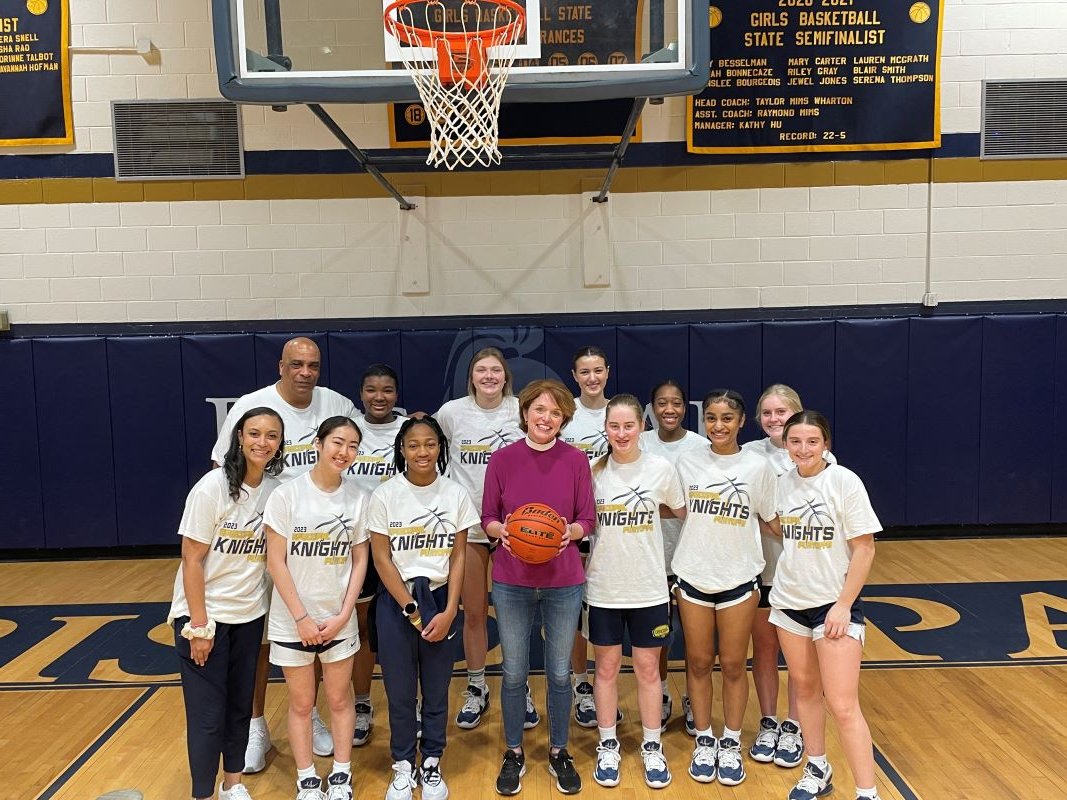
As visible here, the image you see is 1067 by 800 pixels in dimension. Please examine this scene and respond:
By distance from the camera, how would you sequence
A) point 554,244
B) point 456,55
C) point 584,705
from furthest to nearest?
point 554,244, point 456,55, point 584,705

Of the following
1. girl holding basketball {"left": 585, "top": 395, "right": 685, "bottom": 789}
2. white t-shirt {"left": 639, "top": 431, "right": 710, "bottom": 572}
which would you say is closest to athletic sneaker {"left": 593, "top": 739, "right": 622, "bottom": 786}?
girl holding basketball {"left": 585, "top": 395, "right": 685, "bottom": 789}

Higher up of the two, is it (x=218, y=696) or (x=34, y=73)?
(x=34, y=73)

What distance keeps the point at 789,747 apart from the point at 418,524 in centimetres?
193

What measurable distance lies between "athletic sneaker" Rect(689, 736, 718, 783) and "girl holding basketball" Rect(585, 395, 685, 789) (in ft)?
0.42

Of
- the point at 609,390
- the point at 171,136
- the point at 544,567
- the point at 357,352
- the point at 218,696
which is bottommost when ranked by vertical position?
the point at 218,696

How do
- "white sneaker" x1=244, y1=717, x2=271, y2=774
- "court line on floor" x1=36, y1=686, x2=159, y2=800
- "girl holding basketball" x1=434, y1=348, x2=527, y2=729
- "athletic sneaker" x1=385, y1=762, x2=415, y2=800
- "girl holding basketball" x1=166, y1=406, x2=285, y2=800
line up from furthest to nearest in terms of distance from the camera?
"girl holding basketball" x1=434, y1=348, x2=527, y2=729 < "white sneaker" x1=244, y1=717, x2=271, y2=774 < "court line on floor" x1=36, y1=686, x2=159, y2=800 < "athletic sneaker" x1=385, y1=762, x2=415, y2=800 < "girl holding basketball" x1=166, y1=406, x2=285, y2=800

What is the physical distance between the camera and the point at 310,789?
329 cm

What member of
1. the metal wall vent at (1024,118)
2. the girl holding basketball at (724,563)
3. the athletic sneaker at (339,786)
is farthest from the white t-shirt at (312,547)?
the metal wall vent at (1024,118)

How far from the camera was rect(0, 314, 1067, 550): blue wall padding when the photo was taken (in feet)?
23.2

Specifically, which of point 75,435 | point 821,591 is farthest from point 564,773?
point 75,435

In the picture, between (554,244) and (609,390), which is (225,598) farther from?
(554,244)

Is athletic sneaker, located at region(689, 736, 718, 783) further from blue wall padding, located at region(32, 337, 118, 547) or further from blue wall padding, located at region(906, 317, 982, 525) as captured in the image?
blue wall padding, located at region(32, 337, 118, 547)

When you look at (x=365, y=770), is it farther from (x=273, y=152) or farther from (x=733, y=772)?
(x=273, y=152)

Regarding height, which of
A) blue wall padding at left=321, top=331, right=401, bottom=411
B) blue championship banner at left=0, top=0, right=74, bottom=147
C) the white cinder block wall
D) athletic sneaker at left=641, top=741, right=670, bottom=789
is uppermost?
blue championship banner at left=0, top=0, right=74, bottom=147
